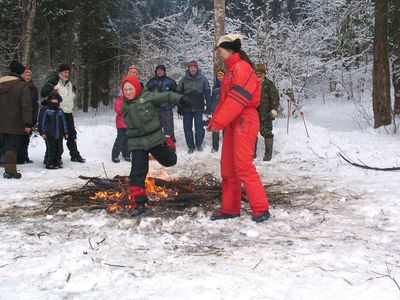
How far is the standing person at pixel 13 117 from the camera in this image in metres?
7.84

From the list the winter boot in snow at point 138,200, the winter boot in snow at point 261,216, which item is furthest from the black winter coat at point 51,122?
the winter boot in snow at point 261,216

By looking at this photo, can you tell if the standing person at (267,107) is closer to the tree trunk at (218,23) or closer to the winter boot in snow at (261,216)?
the tree trunk at (218,23)

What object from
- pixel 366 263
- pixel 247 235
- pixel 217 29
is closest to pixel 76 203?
pixel 247 235

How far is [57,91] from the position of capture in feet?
30.1

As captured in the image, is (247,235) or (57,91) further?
(57,91)

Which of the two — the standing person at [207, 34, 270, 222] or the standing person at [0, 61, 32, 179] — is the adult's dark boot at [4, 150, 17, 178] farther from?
the standing person at [207, 34, 270, 222]

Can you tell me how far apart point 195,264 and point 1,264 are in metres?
1.71

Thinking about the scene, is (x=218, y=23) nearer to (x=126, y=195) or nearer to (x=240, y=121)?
(x=126, y=195)

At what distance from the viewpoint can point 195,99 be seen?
10.6 metres

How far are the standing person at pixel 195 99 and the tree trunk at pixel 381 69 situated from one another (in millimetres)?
4789

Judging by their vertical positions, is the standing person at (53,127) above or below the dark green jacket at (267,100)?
below

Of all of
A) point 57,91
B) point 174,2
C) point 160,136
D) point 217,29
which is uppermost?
point 174,2

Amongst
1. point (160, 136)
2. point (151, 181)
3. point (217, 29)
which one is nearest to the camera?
point (160, 136)

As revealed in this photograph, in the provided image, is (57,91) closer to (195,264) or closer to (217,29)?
(217,29)
